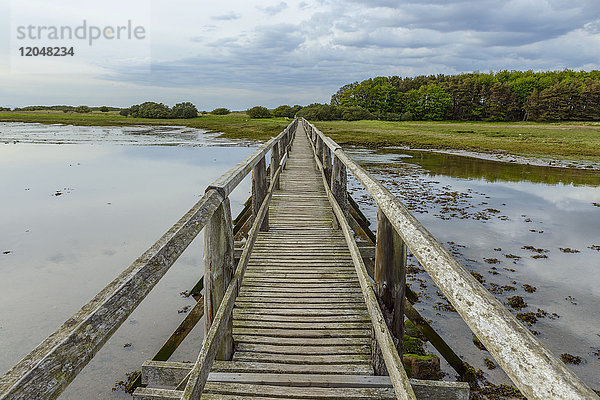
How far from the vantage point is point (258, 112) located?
92688mm

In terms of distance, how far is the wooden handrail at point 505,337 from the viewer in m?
0.84

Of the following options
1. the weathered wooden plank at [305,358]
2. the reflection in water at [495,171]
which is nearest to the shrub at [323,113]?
the reflection in water at [495,171]

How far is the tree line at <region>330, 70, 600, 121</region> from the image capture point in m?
76.8

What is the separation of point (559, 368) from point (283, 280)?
3.95 m

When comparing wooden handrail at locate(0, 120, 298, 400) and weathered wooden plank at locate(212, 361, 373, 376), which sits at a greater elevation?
wooden handrail at locate(0, 120, 298, 400)

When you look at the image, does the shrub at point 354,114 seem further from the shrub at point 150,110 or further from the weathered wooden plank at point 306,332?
the weathered wooden plank at point 306,332

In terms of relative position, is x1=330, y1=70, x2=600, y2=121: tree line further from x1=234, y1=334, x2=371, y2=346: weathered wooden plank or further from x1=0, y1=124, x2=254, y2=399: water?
x1=234, y1=334, x2=371, y2=346: weathered wooden plank

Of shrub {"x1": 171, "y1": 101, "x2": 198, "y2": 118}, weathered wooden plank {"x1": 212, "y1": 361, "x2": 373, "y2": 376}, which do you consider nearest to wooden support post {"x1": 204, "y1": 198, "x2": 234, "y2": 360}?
weathered wooden plank {"x1": 212, "y1": 361, "x2": 373, "y2": 376}

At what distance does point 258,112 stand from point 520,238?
284 ft

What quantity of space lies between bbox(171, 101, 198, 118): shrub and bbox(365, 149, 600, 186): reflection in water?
260 ft

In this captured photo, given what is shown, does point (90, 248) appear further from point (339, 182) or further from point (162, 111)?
point (162, 111)

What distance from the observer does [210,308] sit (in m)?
2.80

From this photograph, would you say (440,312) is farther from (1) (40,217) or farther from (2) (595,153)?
(2) (595,153)

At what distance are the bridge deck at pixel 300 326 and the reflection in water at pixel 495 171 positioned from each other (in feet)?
57.3
